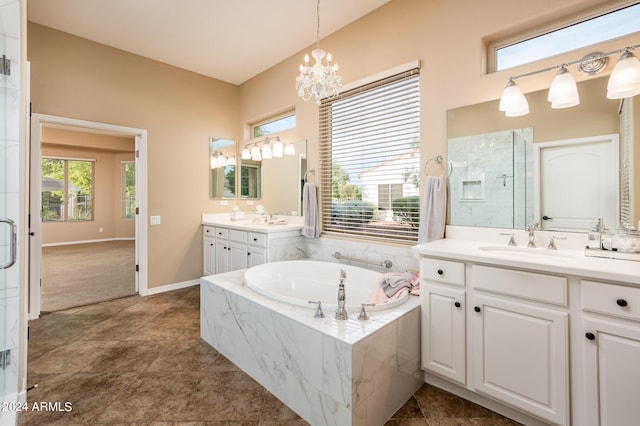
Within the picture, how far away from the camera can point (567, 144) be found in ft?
6.18

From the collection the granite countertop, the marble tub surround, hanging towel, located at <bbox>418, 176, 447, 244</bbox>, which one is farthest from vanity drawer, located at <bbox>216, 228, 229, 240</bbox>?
the granite countertop

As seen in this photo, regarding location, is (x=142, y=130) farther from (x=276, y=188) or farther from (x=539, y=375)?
(x=539, y=375)

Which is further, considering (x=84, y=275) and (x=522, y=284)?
(x=84, y=275)

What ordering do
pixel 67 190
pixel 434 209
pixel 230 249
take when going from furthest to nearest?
pixel 67 190, pixel 230 249, pixel 434 209

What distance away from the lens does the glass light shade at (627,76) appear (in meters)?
1.49

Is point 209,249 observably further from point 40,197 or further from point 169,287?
point 40,197

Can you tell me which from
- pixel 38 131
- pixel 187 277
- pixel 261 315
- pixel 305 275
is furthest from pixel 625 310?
pixel 38 131

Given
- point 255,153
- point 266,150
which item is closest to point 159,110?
point 255,153

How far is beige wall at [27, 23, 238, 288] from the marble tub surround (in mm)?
2378

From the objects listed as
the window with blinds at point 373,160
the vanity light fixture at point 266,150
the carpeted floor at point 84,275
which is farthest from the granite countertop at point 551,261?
the carpeted floor at point 84,275

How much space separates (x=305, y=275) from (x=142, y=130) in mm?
2880

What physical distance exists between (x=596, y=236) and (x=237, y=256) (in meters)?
3.35

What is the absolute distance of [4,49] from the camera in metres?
1.74

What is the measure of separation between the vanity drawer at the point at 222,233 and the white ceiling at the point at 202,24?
2.28 metres
